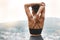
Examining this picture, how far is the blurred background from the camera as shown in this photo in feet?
4.73

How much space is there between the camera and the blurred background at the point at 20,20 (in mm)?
1440

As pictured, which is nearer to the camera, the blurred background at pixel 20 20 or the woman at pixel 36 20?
the woman at pixel 36 20

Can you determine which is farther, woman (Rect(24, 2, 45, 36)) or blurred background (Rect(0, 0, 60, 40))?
blurred background (Rect(0, 0, 60, 40))

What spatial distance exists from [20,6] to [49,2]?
277mm

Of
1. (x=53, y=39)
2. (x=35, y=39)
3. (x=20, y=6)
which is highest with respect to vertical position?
(x=20, y=6)

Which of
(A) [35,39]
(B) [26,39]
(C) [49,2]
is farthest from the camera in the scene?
(C) [49,2]

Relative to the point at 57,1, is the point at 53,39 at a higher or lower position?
lower

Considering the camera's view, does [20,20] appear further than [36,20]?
Yes

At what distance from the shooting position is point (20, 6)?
1.49 meters

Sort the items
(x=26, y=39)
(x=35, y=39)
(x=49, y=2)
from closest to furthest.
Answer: (x=35, y=39) → (x=26, y=39) → (x=49, y=2)

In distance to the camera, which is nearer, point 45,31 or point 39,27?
point 39,27

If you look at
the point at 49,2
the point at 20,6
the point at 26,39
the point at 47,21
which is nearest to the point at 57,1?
the point at 49,2

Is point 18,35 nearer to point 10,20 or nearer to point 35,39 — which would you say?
point 10,20

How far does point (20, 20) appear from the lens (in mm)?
1477
